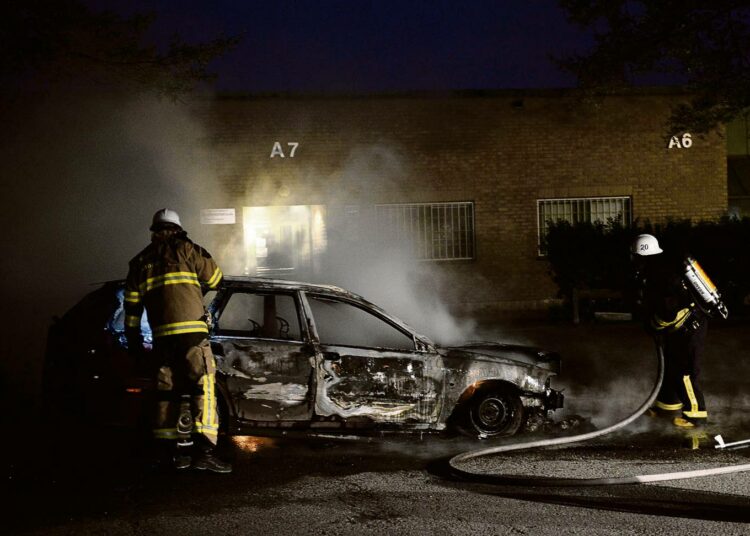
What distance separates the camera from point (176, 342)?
5.77 meters

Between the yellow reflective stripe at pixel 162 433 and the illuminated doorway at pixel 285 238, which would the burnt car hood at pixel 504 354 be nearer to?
the yellow reflective stripe at pixel 162 433

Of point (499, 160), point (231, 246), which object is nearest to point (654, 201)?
point (499, 160)

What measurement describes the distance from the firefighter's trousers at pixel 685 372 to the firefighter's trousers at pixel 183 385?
4.35 meters

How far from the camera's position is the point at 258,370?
6617 millimetres

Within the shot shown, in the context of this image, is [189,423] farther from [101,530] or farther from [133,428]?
[101,530]

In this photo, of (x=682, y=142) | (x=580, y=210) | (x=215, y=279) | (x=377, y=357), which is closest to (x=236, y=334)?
(x=215, y=279)

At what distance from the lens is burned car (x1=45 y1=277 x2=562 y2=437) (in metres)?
6.48

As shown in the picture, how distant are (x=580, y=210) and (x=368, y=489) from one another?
14.2 meters

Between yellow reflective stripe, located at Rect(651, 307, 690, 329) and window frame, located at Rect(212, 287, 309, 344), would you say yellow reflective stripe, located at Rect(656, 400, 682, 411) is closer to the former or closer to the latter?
yellow reflective stripe, located at Rect(651, 307, 690, 329)

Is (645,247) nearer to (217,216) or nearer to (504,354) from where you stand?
(504,354)

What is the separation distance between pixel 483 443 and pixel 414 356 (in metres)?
0.92

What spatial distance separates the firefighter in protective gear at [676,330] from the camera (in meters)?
7.75

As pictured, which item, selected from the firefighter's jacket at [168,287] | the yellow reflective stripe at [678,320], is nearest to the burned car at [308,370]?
the firefighter's jacket at [168,287]

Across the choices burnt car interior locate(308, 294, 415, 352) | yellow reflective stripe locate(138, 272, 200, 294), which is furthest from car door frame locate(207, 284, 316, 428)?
yellow reflective stripe locate(138, 272, 200, 294)
